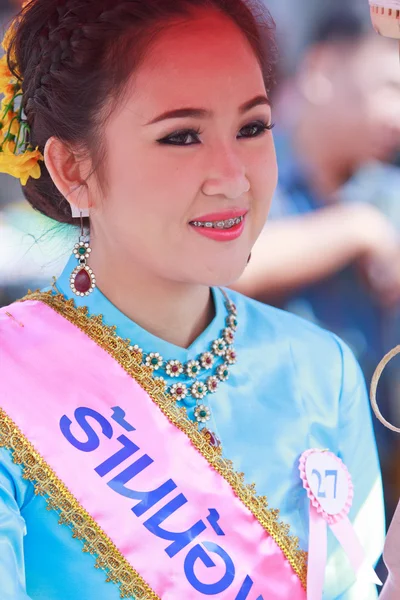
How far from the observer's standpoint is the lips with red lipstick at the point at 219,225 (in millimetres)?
1376

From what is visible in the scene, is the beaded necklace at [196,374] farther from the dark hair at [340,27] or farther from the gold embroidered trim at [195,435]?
the dark hair at [340,27]

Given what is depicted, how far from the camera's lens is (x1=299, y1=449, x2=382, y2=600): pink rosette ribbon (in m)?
1.54

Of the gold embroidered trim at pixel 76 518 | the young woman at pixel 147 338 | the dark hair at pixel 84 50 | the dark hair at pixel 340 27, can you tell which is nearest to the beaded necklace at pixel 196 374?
the young woman at pixel 147 338

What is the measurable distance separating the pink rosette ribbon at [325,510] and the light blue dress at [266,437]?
0.03 m

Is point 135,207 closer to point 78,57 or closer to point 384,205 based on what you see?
point 78,57

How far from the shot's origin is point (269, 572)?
4.93 ft

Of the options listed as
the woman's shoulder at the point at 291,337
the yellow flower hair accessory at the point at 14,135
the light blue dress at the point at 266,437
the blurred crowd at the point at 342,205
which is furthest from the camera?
the blurred crowd at the point at 342,205

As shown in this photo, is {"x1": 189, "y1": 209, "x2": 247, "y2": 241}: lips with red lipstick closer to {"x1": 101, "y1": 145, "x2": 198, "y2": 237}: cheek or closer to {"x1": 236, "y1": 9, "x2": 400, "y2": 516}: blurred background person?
{"x1": 101, "y1": 145, "x2": 198, "y2": 237}: cheek

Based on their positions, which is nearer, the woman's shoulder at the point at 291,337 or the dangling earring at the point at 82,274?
the dangling earring at the point at 82,274

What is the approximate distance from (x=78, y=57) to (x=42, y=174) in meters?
0.26

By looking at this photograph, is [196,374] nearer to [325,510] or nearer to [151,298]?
[151,298]

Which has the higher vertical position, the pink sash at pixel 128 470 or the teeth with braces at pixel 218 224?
the teeth with braces at pixel 218 224

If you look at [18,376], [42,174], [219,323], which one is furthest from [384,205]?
[18,376]

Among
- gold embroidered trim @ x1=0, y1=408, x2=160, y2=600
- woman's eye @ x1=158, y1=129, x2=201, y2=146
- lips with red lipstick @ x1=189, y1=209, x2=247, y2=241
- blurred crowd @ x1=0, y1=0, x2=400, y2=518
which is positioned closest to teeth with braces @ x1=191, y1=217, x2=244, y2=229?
lips with red lipstick @ x1=189, y1=209, x2=247, y2=241
